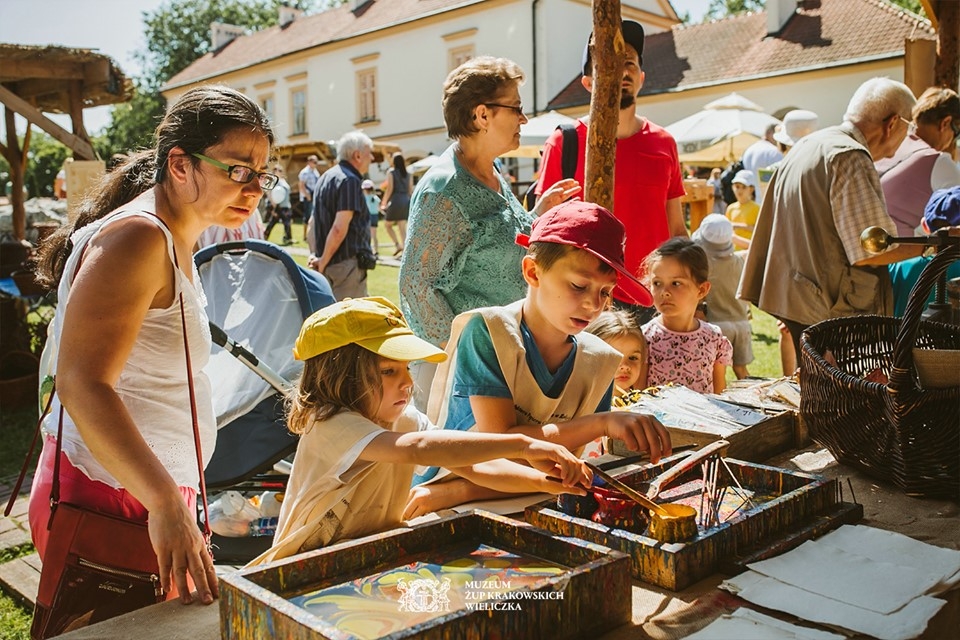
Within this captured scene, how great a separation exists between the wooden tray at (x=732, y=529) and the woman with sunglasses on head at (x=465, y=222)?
3.95 feet

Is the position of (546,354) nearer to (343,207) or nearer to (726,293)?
(726,293)

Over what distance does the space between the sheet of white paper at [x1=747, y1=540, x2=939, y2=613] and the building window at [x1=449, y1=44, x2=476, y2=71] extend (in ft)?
83.2

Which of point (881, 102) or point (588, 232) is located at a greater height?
point (881, 102)

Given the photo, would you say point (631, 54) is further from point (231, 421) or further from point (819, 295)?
point (231, 421)

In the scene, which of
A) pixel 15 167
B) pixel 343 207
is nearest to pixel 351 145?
pixel 343 207

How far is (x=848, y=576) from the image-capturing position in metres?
1.39

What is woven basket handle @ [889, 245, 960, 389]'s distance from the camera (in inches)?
71.0

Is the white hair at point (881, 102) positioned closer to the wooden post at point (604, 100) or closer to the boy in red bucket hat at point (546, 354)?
the wooden post at point (604, 100)

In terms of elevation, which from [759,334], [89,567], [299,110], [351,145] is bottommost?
[759,334]

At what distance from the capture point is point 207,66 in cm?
3994

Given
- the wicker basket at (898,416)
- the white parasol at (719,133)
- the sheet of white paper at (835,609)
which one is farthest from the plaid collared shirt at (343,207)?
the white parasol at (719,133)

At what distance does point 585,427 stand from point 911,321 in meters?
0.71

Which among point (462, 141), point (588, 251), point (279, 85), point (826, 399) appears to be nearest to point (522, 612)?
point (588, 251)

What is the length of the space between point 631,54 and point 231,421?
2.10m
